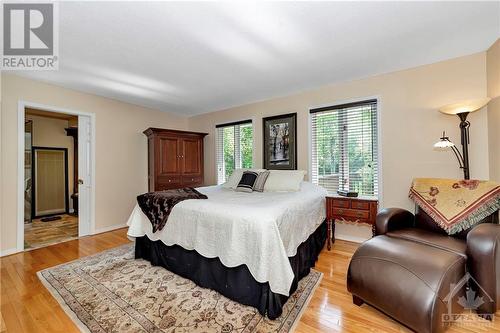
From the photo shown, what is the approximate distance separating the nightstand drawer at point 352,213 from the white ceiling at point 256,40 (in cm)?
184

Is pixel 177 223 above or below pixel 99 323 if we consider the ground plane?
above

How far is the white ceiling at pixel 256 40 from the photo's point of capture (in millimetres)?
1765

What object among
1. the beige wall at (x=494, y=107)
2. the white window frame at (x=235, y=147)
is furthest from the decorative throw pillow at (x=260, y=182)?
the beige wall at (x=494, y=107)

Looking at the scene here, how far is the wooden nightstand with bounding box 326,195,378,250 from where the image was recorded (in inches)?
104

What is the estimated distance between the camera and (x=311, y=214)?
8.46 ft

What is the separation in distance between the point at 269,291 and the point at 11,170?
12.4ft

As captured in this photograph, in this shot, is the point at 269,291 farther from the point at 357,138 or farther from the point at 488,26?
the point at 488,26

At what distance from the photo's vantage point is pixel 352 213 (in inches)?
108

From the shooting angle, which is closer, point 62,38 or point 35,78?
point 62,38

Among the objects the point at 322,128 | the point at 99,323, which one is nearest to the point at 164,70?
the point at 322,128
